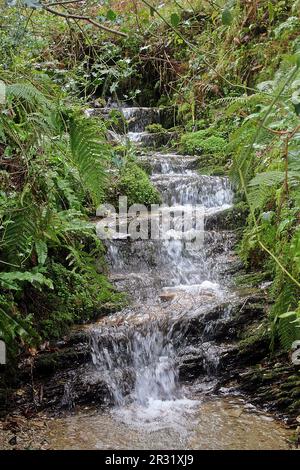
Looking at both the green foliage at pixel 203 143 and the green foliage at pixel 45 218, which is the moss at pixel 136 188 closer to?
the green foliage at pixel 45 218

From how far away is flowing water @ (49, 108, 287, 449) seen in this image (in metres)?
3.17

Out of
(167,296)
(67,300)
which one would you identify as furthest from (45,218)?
(167,296)

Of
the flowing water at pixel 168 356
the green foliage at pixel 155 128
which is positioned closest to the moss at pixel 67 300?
the flowing water at pixel 168 356

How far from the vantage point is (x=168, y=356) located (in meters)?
4.11

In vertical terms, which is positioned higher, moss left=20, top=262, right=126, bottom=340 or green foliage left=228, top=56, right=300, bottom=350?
green foliage left=228, top=56, right=300, bottom=350

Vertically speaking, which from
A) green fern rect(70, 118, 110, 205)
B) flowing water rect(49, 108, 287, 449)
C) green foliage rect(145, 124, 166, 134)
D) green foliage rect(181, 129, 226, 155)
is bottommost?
flowing water rect(49, 108, 287, 449)

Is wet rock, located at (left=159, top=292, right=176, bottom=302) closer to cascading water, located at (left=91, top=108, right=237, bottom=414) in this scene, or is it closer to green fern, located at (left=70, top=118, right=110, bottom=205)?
cascading water, located at (left=91, top=108, right=237, bottom=414)

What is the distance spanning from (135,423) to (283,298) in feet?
4.70

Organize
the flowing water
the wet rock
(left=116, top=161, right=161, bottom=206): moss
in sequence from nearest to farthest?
the flowing water < the wet rock < (left=116, top=161, right=161, bottom=206): moss

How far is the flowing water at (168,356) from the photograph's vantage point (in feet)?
10.4

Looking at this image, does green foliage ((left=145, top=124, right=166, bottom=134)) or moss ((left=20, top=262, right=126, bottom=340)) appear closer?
moss ((left=20, top=262, right=126, bottom=340))

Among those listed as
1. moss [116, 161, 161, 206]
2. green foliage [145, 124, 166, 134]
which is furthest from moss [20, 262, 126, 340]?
green foliage [145, 124, 166, 134]
